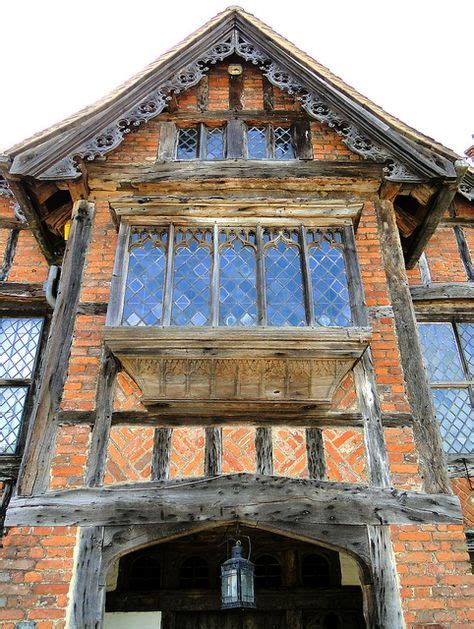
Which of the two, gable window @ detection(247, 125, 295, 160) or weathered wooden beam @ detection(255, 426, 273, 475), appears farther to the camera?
gable window @ detection(247, 125, 295, 160)

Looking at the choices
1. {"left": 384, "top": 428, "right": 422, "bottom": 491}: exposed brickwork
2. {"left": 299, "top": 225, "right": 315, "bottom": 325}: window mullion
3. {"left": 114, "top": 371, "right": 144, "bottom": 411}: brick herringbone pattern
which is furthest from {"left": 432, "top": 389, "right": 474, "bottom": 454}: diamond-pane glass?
{"left": 114, "top": 371, "right": 144, "bottom": 411}: brick herringbone pattern

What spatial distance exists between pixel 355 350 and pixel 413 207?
281cm

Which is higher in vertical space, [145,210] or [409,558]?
[145,210]

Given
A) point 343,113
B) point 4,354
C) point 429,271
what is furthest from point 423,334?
point 4,354

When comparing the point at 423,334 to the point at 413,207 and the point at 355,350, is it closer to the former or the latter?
the point at 413,207

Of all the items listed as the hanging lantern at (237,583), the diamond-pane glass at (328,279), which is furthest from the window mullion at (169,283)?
the hanging lantern at (237,583)

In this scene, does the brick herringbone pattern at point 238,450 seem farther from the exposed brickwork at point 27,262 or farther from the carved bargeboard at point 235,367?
the exposed brickwork at point 27,262

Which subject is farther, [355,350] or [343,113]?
[343,113]

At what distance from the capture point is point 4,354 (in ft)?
23.8

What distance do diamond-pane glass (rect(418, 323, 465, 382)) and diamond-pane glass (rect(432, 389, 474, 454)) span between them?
0.21 m

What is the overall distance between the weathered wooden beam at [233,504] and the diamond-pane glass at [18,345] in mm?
2618

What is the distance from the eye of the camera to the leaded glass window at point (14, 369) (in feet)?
22.0

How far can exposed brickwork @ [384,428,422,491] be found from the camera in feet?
16.5

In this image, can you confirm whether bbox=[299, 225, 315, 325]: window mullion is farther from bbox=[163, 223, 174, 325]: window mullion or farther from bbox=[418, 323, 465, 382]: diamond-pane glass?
bbox=[418, 323, 465, 382]: diamond-pane glass
